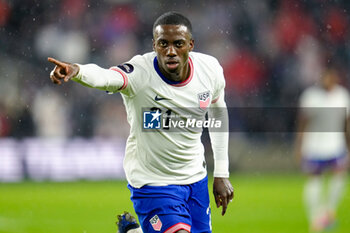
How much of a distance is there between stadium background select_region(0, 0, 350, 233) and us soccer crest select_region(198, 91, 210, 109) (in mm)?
5868

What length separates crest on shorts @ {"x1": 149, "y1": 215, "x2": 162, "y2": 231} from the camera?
4.81m

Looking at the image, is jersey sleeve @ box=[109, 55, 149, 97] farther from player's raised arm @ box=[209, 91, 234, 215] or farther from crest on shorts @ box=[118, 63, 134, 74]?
player's raised arm @ box=[209, 91, 234, 215]

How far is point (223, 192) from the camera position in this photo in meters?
5.30

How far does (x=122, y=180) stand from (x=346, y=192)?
4.08 m

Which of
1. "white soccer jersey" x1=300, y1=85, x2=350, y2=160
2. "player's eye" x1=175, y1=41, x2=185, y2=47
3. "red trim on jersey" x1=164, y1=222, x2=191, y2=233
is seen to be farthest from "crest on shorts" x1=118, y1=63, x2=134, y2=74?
"white soccer jersey" x1=300, y1=85, x2=350, y2=160

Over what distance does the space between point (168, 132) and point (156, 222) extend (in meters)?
0.61

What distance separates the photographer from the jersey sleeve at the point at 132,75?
4.72m

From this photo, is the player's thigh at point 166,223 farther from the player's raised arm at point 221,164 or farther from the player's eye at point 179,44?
the player's eye at point 179,44

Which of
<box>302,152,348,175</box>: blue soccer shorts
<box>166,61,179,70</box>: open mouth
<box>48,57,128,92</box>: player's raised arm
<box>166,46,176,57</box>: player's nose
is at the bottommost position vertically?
<box>302,152,348,175</box>: blue soccer shorts

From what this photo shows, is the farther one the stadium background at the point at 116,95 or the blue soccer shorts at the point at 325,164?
the stadium background at the point at 116,95

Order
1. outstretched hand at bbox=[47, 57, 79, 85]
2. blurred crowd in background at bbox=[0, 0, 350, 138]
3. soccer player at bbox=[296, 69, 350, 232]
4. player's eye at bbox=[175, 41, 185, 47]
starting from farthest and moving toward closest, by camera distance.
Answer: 1. blurred crowd in background at bbox=[0, 0, 350, 138]
2. soccer player at bbox=[296, 69, 350, 232]
3. player's eye at bbox=[175, 41, 185, 47]
4. outstretched hand at bbox=[47, 57, 79, 85]

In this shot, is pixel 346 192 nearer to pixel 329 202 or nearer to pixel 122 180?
pixel 329 202

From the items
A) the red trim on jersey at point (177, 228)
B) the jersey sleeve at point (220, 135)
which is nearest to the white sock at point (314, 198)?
the jersey sleeve at point (220, 135)

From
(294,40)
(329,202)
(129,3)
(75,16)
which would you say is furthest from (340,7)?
(329,202)
